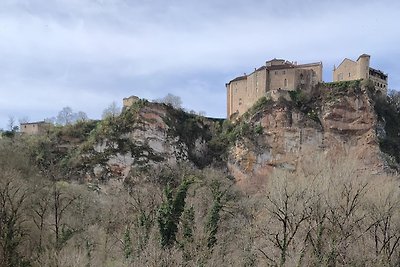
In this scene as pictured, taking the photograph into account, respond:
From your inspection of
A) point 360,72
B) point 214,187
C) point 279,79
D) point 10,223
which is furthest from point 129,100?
point 10,223

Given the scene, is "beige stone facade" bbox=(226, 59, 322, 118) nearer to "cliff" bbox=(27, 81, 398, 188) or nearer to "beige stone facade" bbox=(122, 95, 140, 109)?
"cliff" bbox=(27, 81, 398, 188)

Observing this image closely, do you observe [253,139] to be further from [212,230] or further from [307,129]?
[212,230]

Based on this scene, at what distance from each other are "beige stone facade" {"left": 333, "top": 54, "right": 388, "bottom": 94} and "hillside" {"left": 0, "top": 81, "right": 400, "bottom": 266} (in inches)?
74.0

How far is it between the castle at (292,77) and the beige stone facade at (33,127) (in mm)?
28970

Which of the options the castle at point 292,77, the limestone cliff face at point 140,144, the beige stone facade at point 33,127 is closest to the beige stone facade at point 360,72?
the castle at point 292,77

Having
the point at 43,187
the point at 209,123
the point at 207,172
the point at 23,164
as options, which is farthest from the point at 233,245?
the point at 209,123

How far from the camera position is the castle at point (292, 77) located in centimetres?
6234

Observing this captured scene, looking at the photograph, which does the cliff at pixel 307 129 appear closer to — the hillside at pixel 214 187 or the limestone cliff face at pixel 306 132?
the limestone cliff face at pixel 306 132

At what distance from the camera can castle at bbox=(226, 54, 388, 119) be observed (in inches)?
2454

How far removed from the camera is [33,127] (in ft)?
245

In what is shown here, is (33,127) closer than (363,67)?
No

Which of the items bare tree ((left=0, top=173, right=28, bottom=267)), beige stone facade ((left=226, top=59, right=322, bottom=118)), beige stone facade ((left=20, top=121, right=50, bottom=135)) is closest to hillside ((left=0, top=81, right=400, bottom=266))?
bare tree ((left=0, top=173, right=28, bottom=267))

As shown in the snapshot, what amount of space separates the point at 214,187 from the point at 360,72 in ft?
83.7

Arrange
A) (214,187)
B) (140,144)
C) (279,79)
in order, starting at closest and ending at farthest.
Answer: (214,187) → (140,144) → (279,79)
